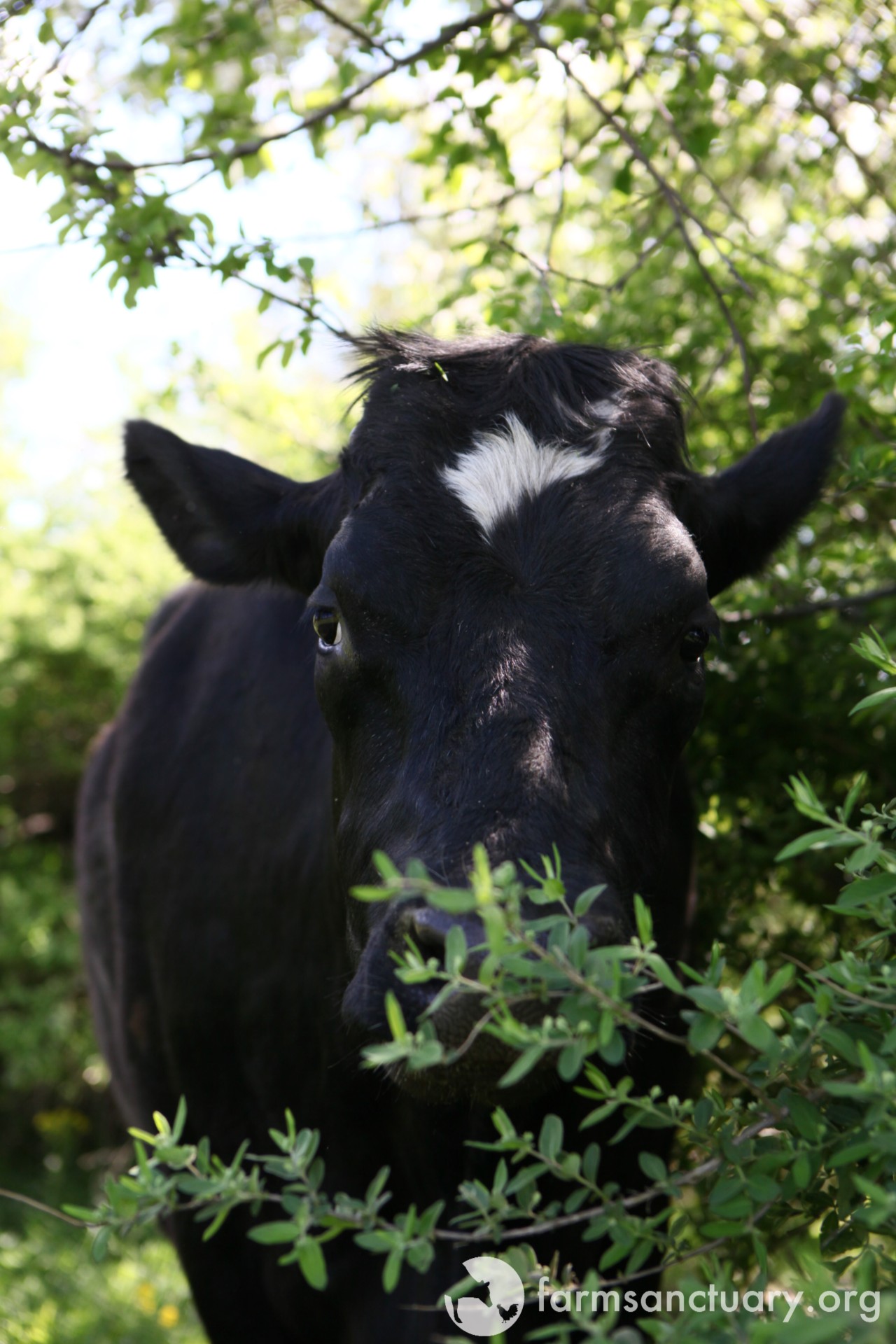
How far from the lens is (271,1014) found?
142 inches

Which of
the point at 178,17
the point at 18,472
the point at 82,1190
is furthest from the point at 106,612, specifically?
the point at 178,17

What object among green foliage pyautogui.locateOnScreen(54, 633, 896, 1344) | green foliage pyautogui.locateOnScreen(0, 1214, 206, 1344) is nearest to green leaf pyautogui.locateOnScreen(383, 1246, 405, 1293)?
green foliage pyautogui.locateOnScreen(54, 633, 896, 1344)

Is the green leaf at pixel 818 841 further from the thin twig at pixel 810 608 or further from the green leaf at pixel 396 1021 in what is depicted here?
the thin twig at pixel 810 608

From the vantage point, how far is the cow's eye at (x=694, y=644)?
2.77m

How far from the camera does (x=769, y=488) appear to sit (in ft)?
11.1

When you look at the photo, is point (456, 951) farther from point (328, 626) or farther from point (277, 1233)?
point (328, 626)

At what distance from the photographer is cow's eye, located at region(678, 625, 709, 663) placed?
2.77m

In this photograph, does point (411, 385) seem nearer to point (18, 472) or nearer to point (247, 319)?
point (18, 472)

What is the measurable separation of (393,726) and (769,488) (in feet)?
4.66

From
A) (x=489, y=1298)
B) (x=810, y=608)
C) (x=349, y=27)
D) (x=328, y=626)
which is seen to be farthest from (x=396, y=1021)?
(x=349, y=27)

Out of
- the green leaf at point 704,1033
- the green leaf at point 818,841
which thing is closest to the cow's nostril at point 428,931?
the green leaf at point 704,1033

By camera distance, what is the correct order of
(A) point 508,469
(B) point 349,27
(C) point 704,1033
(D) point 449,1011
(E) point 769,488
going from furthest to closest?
(B) point 349,27 → (E) point 769,488 → (A) point 508,469 → (D) point 449,1011 → (C) point 704,1033

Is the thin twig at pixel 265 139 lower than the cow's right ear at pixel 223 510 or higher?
higher

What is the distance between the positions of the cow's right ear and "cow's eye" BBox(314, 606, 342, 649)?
55 centimetres
